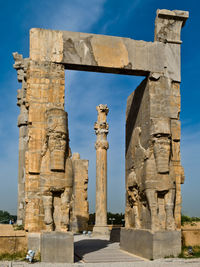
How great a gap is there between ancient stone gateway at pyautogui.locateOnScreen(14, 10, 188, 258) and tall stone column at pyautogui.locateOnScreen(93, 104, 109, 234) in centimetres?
694

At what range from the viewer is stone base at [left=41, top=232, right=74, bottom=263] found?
27.4ft

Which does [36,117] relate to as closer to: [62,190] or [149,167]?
[62,190]

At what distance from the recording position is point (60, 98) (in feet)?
31.6

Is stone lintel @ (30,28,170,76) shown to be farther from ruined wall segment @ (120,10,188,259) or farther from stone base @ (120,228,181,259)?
stone base @ (120,228,181,259)

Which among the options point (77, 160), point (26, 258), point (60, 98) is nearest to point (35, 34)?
point (60, 98)

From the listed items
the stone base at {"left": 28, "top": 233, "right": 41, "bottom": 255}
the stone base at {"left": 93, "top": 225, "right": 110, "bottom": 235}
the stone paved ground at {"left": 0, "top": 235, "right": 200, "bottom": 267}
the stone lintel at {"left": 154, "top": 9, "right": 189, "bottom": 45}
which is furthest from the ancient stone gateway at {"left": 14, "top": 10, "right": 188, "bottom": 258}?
the stone base at {"left": 93, "top": 225, "right": 110, "bottom": 235}

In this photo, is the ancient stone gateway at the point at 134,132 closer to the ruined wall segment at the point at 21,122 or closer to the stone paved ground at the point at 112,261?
the stone paved ground at the point at 112,261

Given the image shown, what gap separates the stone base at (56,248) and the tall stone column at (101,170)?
9.09 m

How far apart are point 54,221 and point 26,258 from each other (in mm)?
1038

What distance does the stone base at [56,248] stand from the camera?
329 inches

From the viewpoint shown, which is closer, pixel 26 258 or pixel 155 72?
pixel 26 258

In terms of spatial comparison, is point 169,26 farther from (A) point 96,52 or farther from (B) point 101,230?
(B) point 101,230

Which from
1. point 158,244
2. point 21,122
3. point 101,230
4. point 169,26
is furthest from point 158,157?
point 101,230

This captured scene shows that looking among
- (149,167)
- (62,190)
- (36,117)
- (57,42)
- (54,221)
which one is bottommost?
(54,221)
